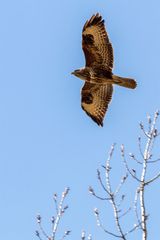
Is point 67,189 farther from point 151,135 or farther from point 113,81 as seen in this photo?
point 113,81

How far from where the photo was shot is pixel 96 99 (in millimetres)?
13500

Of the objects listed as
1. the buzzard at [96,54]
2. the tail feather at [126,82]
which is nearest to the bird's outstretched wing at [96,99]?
the buzzard at [96,54]

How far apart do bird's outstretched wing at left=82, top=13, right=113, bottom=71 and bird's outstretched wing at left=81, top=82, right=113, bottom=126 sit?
0.78 metres

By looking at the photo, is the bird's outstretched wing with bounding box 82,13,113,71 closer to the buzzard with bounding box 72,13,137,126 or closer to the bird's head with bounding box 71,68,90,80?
the buzzard with bounding box 72,13,137,126

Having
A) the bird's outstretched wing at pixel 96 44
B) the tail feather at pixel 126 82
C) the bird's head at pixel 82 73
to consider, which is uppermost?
the bird's outstretched wing at pixel 96 44

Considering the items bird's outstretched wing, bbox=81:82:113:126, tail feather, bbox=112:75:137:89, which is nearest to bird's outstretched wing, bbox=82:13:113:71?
→ tail feather, bbox=112:75:137:89

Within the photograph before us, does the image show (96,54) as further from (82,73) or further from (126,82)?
(126,82)

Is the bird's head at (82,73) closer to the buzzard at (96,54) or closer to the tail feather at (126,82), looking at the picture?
the buzzard at (96,54)

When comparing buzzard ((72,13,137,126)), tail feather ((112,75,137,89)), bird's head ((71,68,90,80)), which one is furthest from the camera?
bird's head ((71,68,90,80))

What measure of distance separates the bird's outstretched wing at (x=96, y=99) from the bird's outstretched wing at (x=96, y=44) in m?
0.78

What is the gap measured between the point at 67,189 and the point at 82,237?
87 centimetres

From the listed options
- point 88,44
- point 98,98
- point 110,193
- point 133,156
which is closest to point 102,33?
point 88,44

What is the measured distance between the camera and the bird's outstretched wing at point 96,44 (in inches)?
496

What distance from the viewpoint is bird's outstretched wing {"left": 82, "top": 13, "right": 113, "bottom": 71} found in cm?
1259
